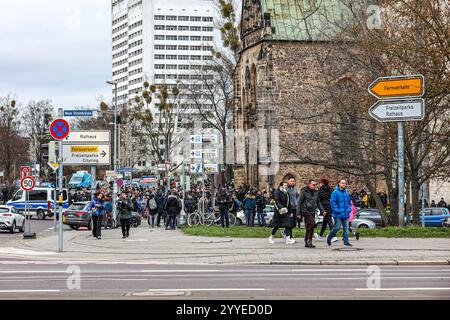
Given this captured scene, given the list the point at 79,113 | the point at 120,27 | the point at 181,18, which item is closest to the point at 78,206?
the point at 79,113

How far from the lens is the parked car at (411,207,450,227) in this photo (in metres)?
41.7

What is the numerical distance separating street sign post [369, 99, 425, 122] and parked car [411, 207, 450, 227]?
20.8 metres

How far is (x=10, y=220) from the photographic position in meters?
36.5

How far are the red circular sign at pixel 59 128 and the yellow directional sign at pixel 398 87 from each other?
881cm

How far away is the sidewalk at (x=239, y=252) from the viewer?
59.0 feet

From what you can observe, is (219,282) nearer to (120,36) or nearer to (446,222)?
(446,222)

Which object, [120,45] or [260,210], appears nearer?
[260,210]

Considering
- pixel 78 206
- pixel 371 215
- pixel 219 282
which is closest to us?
pixel 219 282

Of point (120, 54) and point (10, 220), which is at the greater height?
point (120, 54)

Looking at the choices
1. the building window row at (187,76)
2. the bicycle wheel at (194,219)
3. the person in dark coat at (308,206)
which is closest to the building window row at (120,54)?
the building window row at (187,76)

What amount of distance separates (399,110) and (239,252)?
19.9ft

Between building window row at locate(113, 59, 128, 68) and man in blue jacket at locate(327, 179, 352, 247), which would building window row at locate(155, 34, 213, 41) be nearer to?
building window row at locate(113, 59, 128, 68)

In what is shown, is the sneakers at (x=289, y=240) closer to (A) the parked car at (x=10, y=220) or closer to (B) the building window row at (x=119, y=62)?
(A) the parked car at (x=10, y=220)
